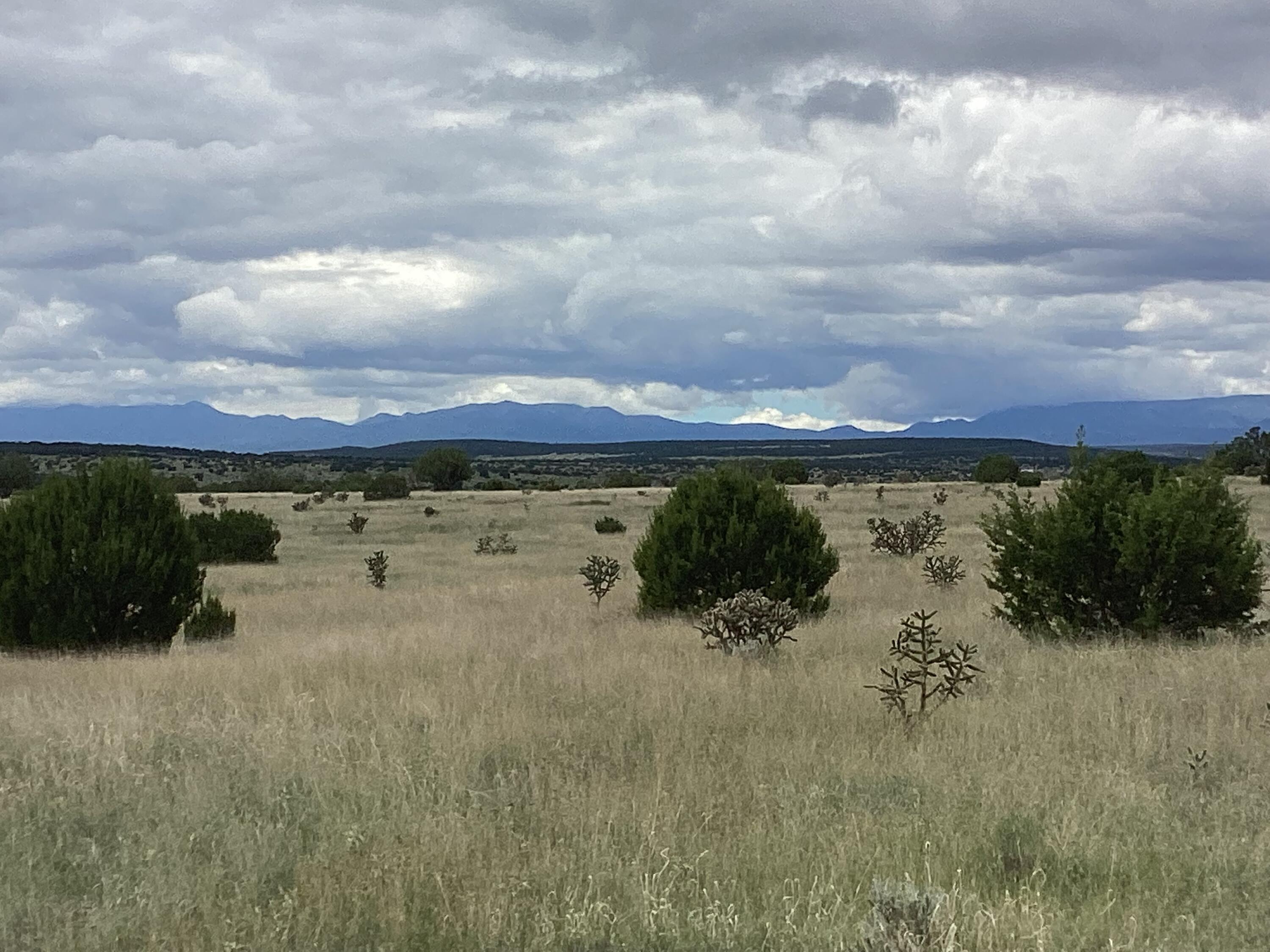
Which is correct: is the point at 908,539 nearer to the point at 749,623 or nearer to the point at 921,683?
the point at 749,623

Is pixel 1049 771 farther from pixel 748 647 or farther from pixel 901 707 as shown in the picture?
pixel 748 647

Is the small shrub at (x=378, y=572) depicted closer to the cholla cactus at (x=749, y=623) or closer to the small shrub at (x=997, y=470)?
the cholla cactus at (x=749, y=623)

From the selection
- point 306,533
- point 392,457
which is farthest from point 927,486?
point 392,457

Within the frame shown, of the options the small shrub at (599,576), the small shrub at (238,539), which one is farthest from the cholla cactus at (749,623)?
the small shrub at (238,539)

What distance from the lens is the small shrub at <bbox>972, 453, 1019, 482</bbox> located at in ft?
193

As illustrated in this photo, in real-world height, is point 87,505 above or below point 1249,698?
above

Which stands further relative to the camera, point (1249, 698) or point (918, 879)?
point (1249, 698)

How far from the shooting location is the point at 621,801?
242 inches

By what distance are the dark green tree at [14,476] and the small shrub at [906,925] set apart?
56.4 metres

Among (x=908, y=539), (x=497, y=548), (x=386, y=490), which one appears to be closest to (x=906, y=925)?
(x=908, y=539)

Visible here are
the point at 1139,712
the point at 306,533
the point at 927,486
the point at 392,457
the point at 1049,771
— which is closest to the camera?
the point at 1049,771

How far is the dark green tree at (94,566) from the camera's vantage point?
13719mm

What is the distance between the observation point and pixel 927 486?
5447 cm

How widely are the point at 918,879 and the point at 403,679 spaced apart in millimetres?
5868
